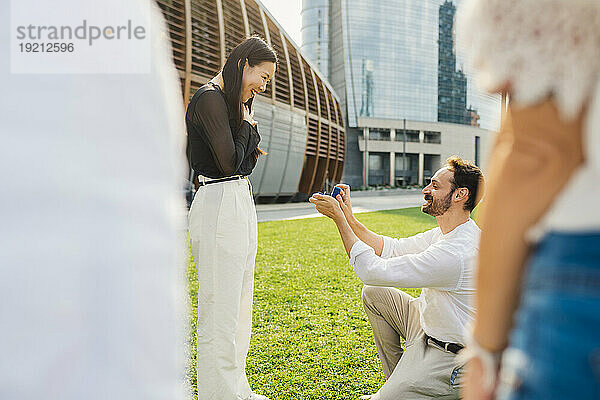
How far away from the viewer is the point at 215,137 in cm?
257

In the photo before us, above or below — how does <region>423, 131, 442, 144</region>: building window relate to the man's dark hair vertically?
above

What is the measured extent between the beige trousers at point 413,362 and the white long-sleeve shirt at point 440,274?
11cm

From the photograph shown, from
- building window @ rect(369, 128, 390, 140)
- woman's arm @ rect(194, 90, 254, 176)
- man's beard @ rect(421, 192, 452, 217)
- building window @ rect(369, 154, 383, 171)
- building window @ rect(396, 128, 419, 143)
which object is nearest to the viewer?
woman's arm @ rect(194, 90, 254, 176)

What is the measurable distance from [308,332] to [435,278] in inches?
82.5

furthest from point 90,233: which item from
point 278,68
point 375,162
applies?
point 375,162

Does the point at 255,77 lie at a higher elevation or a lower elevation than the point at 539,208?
higher

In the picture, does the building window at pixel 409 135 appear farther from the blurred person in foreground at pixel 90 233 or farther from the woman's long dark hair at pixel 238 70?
the blurred person in foreground at pixel 90 233

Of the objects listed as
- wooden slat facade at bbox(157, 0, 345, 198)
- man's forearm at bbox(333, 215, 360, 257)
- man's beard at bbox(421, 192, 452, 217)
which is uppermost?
wooden slat facade at bbox(157, 0, 345, 198)

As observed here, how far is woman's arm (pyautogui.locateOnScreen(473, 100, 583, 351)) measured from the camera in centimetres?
82

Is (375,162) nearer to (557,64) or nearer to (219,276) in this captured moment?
(219,276)

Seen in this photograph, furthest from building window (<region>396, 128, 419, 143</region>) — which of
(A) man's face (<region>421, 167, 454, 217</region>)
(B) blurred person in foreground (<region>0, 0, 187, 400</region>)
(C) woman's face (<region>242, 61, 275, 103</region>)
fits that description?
(B) blurred person in foreground (<region>0, 0, 187, 400</region>)

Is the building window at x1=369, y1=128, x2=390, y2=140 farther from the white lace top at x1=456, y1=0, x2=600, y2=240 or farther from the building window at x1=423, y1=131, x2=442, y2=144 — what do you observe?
the white lace top at x1=456, y1=0, x2=600, y2=240

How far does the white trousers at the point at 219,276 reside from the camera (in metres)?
2.63

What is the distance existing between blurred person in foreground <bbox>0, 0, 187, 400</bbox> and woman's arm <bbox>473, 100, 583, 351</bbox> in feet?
2.00
